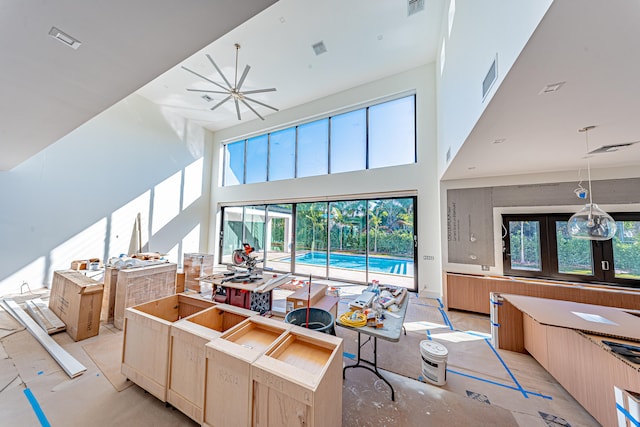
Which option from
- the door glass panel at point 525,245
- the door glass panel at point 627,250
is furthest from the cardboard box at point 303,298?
the door glass panel at point 627,250

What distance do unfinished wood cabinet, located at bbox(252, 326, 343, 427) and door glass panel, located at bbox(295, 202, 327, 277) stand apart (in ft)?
15.4

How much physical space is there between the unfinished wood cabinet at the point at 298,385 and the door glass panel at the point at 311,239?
184 inches

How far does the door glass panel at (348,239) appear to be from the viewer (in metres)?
5.74

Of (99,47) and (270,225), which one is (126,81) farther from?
(270,225)

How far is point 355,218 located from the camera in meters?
5.86

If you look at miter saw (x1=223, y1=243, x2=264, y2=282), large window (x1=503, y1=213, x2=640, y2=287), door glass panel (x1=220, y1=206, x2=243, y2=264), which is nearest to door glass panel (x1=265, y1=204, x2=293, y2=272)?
door glass panel (x1=220, y1=206, x2=243, y2=264)

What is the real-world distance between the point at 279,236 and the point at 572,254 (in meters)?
6.68

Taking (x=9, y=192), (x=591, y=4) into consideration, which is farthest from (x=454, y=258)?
(x=9, y=192)

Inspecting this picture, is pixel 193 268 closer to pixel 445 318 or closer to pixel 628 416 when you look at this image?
pixel 445 318

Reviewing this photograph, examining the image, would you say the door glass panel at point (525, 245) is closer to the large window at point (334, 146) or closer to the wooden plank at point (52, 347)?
the large window at point (334, 146)

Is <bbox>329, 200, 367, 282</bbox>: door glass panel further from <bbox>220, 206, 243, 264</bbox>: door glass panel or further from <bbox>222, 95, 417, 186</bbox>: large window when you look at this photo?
<bbox>220, 206, 243, 264</bbox>: door glass panel

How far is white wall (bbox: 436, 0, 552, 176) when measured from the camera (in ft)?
3.97

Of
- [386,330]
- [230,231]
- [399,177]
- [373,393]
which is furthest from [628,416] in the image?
[230,231]

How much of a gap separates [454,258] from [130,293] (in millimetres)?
5691
